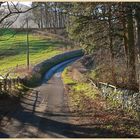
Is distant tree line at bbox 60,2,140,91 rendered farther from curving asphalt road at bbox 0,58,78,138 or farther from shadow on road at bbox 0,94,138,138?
shadow on road at bbox 0,94,138,138

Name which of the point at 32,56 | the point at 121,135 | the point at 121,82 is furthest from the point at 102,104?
the point at 32,56

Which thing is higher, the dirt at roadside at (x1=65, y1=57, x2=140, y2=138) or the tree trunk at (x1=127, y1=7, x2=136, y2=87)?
the tree trunk at (x1=127, y1=7, x2=136, y2=87)

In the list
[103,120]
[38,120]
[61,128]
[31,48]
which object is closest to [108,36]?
[38,120]

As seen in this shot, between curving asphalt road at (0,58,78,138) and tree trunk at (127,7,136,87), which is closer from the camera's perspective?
curving asphalt road at (0,58,78,138)

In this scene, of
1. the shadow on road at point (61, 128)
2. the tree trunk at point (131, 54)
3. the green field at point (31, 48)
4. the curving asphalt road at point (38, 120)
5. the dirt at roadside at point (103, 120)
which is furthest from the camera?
the green field at point (31, 48)

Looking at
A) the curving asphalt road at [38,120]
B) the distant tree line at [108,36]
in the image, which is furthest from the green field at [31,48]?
the curving asphalt road at [38,120]

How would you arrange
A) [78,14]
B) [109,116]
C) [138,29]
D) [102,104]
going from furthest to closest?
[78,14], [102,104], [138,29], [109,116]

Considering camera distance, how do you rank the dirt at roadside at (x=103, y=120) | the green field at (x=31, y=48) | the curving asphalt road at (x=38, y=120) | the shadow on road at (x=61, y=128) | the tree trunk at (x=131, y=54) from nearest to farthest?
the shadow on road at (x=61, y=128)
the dirt at roadside at (x=103, y=120)
the curving asphalt road at (x=38, y=120)
the tree trunk at (x=131, y=54)
the green field at (x=31, y=48)

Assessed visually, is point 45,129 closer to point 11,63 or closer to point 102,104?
point 102,104

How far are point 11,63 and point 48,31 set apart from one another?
15027 mm

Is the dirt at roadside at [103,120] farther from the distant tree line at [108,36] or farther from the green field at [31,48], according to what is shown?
the green field at [31,48]

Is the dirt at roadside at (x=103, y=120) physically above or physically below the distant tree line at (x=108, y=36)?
below

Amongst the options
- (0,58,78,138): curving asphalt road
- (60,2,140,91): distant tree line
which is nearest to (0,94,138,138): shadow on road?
(0,58,78,138): curving asphalt road

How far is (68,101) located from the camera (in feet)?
94.7
